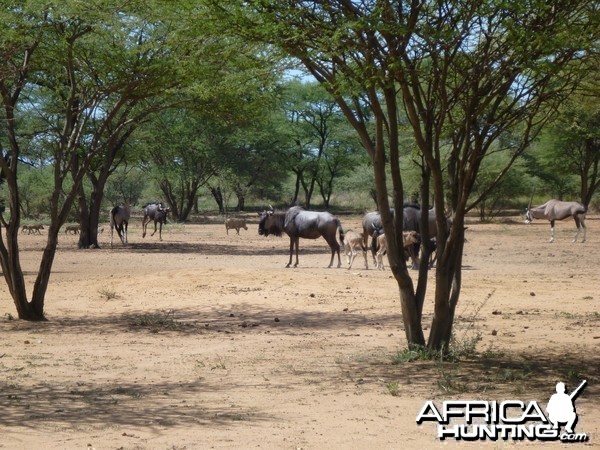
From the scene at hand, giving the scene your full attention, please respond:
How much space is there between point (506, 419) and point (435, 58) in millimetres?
3558

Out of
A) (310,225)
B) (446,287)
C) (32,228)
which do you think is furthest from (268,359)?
(32,228)

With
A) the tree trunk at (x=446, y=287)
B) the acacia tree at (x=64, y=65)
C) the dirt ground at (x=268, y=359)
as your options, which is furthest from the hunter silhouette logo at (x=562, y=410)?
the acacia tree at (x=64, y=65)

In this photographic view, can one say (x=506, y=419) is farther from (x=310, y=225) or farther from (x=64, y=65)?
(x=310, y=225)

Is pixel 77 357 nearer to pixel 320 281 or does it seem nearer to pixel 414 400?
pixel 414 400

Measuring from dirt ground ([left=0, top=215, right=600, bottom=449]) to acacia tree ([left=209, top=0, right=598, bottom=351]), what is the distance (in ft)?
4.04

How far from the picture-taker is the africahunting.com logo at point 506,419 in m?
6.69

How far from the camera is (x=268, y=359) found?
10.5 meters

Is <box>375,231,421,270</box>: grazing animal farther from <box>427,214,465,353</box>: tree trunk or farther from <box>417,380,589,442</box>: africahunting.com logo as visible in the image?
<box>417,380,589,442</box>: africahunting.com logo

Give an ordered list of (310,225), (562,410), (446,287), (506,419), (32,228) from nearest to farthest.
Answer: (506,419)
(562,410)
(446,287)
(310,225)
(32,228)

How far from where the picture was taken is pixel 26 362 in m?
10.3

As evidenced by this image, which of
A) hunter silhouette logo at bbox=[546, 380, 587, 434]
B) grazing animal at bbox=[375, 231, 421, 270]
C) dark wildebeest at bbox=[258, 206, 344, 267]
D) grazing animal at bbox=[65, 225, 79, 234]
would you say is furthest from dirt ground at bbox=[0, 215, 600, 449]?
grazing animal at bbox=[65, 225, 79, 234]

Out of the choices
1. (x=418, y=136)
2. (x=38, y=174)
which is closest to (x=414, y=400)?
(x=418, y=136)

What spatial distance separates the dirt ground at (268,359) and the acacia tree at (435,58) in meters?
1.23

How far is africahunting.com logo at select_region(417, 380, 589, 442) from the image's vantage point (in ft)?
21.9
